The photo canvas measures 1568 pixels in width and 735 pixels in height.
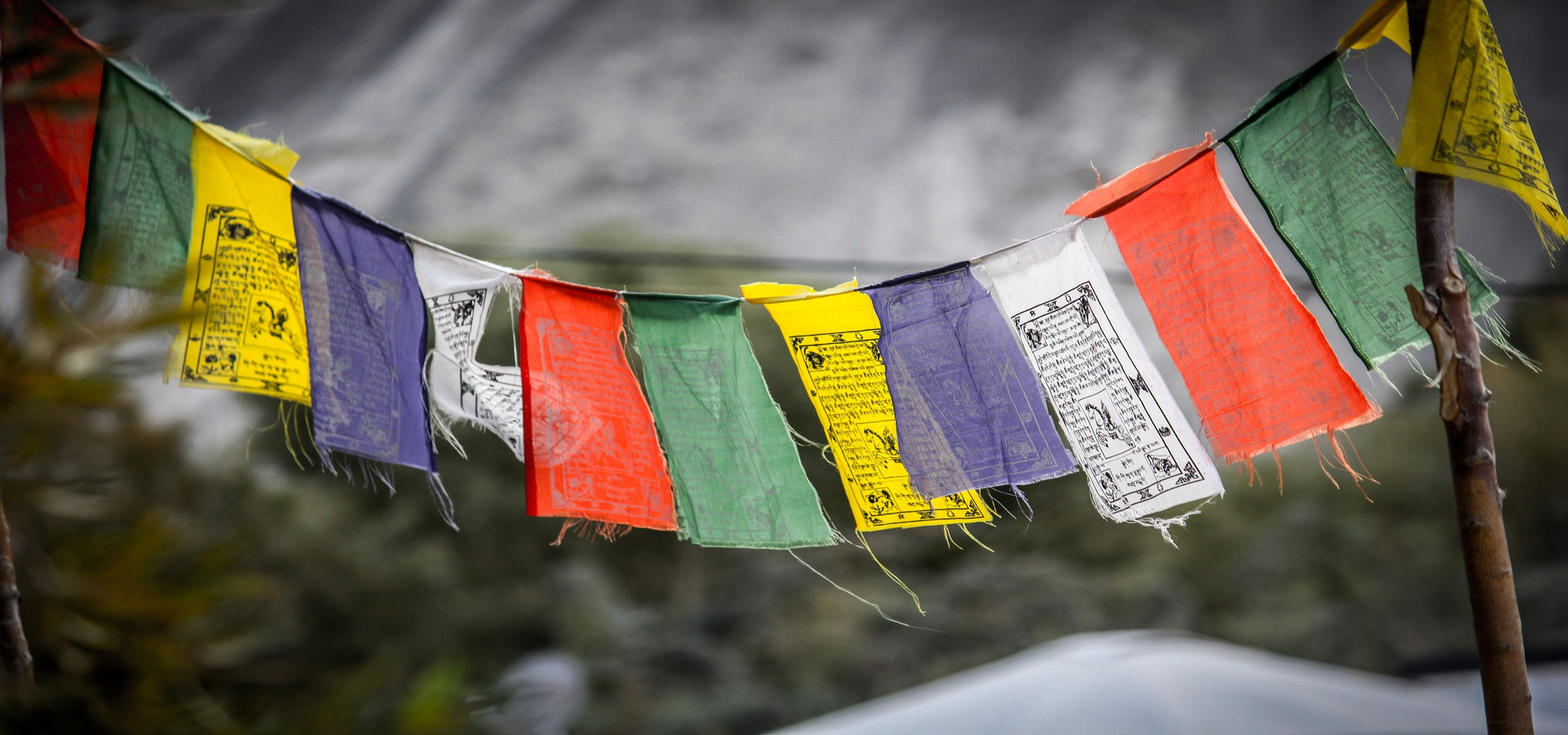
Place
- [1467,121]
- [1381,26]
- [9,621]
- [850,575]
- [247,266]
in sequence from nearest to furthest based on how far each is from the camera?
[9,621] < [1467,121] < [1381,26] < [247,266] < [850,575]

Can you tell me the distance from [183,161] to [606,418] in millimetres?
825

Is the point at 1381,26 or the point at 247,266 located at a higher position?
the point at 247,266

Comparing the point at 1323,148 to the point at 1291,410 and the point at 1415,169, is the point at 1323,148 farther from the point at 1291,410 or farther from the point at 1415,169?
the point at 1291,410

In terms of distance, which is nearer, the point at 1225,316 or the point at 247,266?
the point at 1225,316

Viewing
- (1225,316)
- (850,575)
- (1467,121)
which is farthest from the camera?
(850,575)

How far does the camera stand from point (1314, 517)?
848 centimetres

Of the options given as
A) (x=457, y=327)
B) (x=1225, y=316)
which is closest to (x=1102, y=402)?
(x=1225, y=316)

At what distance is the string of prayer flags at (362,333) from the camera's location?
158cm

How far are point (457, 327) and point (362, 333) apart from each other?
6.3 inches

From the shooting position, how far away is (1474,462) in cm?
124

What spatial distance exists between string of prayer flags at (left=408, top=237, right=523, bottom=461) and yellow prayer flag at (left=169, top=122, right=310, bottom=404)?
0.68 feet

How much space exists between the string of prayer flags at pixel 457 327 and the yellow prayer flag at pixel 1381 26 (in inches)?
55.2

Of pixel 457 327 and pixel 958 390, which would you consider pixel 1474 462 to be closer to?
pixel 958 390

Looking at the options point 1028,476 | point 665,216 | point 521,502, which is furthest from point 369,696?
point 665,216
